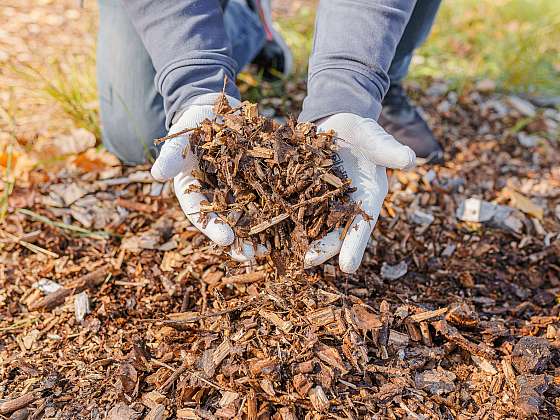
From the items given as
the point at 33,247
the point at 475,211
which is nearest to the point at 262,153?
the point at 33,247

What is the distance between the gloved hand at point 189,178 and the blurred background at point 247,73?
3.22 ft

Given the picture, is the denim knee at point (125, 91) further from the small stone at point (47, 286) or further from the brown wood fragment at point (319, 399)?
the brown wood fragment at point (319, 399)

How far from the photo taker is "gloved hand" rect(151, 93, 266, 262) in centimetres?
184

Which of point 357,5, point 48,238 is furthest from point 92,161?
point 357,5

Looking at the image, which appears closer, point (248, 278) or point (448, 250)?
point (248, 278)

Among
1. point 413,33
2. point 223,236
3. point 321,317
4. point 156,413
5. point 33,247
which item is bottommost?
point 33,247

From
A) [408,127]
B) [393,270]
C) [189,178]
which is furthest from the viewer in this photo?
[408,127]

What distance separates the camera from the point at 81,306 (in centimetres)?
206

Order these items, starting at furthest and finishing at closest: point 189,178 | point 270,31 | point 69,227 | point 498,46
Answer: point 498,46, point 270,31, point 69,227, point 189,178

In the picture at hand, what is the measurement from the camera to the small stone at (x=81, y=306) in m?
2.03

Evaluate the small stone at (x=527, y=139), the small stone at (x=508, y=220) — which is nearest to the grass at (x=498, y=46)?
the small stone at (x=527, y=139)

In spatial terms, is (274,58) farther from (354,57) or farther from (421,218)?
(421,218)

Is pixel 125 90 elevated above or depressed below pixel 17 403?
above

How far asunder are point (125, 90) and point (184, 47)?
678 mm
